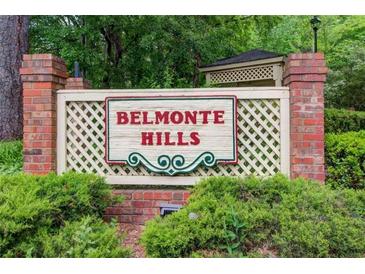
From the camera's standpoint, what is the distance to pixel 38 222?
315 cm

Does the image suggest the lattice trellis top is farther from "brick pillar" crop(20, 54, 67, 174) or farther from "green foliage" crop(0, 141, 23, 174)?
"green foliage" crop(0, 141, 23, 174)

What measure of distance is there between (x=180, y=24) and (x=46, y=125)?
5.62 metres

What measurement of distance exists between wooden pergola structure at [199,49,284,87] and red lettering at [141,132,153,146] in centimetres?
433

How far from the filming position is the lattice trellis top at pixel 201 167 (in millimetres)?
4219

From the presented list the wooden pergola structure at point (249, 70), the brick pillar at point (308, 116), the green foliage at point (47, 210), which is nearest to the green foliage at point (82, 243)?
the green foliage at point (47, 210)

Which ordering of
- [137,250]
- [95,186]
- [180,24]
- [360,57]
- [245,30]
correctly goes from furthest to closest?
[245,30] → [360,57] → [180,24] → [95,186] → [137,250]

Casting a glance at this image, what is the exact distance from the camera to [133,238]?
379cm

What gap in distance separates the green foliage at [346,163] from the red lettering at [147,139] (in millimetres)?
2093

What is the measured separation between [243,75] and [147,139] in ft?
16.0

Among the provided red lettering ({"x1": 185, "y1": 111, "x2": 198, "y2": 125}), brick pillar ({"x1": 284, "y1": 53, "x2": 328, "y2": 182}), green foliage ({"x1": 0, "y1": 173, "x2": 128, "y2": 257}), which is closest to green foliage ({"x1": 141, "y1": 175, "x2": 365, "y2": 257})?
green foliage ({"x1": 0, "y1": 173, "x2": 128, "y2": 257})

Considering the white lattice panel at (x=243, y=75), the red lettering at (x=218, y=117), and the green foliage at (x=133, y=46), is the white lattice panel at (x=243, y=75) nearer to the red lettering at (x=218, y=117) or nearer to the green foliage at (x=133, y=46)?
the green foliage at (x=133, y=46)

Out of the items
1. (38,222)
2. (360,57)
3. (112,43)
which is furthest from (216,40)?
(38,222)

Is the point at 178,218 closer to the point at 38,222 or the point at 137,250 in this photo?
the point at 137,250

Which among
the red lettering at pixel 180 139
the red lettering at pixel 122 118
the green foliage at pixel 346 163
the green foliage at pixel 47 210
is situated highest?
the red lettering at pixel 122 118
